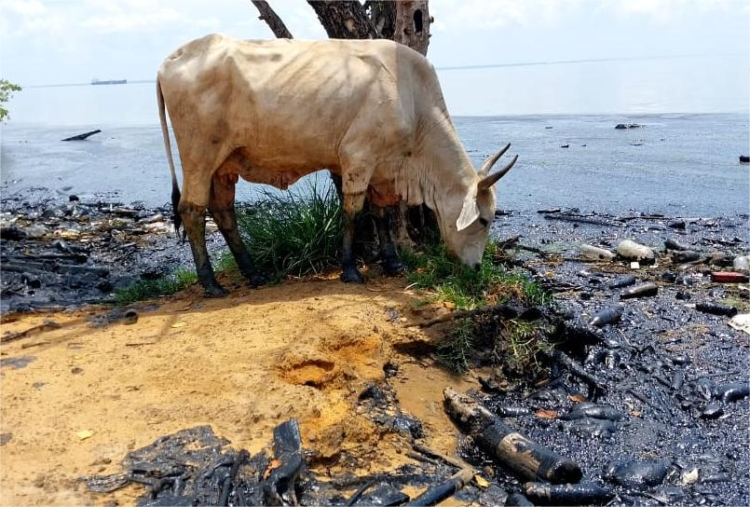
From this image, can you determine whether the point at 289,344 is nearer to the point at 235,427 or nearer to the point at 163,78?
the point at 235,427

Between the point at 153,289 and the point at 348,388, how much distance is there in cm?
305

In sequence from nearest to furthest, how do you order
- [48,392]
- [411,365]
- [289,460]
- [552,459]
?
[289,460] < [552,459] < [48,392] < [411,365]

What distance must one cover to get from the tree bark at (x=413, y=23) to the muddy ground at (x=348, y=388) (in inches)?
95.6

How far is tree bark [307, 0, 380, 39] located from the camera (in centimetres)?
764

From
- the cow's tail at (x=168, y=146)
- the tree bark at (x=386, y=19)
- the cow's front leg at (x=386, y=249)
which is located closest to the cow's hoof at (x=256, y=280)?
the cow's tail at (x=168, y=146)

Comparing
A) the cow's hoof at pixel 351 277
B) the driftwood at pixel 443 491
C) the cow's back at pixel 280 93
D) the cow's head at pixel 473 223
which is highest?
the cow's back at pixel 280 93

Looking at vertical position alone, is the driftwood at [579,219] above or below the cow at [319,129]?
below

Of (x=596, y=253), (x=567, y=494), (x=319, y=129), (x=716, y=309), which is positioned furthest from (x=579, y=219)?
(x=567, y=494)

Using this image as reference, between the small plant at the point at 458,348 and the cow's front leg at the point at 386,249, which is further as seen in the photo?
the cow's front leg at the point at 386,249

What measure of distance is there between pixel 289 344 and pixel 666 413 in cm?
263

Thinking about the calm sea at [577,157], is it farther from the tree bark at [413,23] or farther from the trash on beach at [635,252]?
the tree bark at [413,23]

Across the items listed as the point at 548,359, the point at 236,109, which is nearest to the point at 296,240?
the point at 236,109

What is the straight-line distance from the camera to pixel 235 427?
4.40 m

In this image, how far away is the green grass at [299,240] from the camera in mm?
7207
